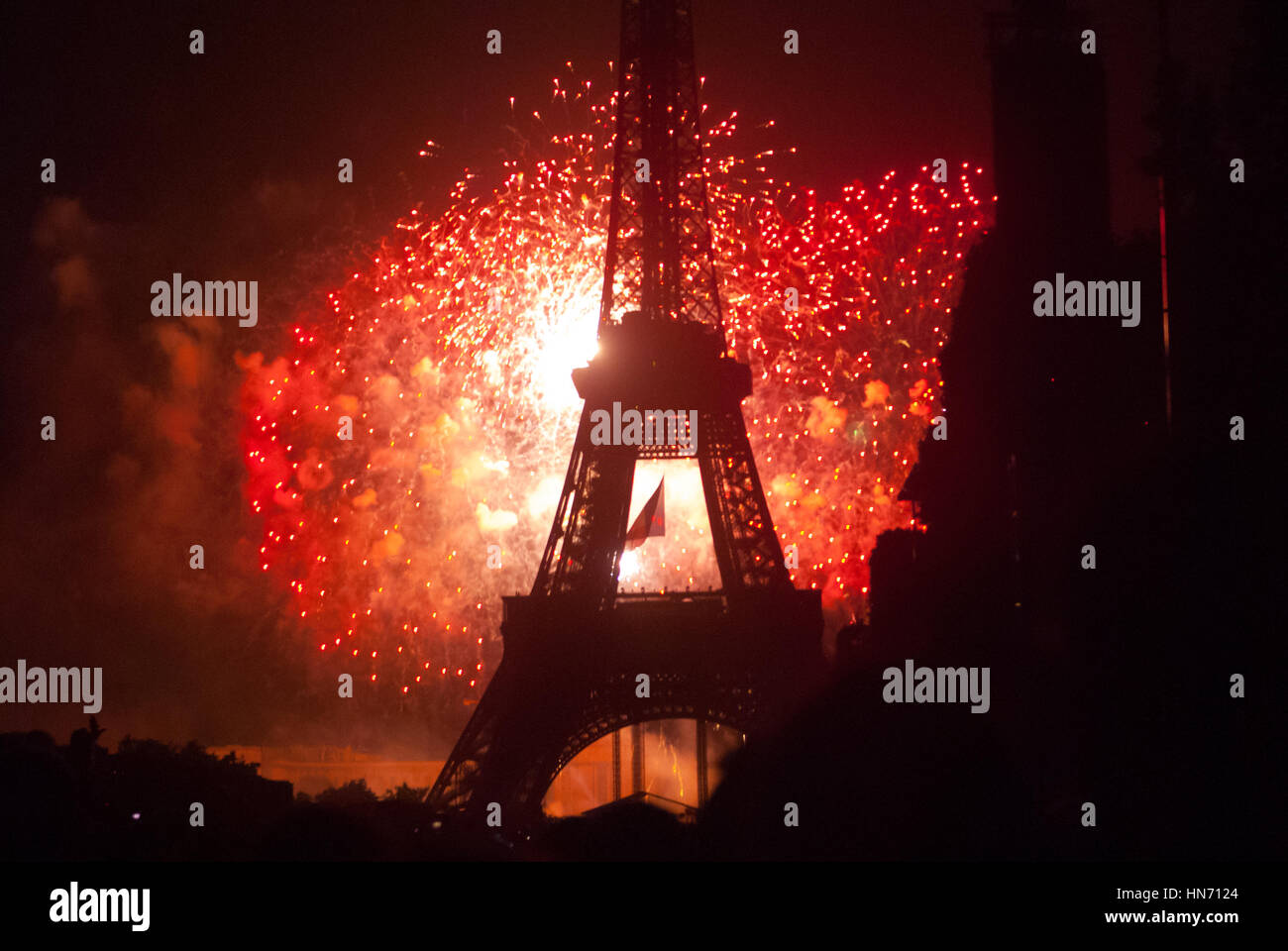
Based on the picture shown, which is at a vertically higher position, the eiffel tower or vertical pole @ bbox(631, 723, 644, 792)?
the eiffel tower

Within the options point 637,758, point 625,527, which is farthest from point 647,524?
point 637,758

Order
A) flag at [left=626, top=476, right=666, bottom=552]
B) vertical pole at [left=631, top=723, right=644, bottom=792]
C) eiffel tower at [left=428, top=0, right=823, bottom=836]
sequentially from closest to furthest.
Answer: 1. eiffel tower at [left=428, top=0, right=823, bottom=836]
2. flag at [left=626, top=476, right=666, bottom=552]
3. vertical pole at [left=631, top=723, right=644, bottom=792]

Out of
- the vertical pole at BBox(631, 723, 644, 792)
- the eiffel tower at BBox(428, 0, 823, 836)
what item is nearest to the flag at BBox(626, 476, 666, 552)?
the eiffel tower at BBox(428, 0, 823, 836)

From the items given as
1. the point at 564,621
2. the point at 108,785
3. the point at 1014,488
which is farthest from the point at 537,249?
the point at 108,785

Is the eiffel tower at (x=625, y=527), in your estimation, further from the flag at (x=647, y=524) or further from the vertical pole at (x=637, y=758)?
the vertical pole at (x=637, y=758)

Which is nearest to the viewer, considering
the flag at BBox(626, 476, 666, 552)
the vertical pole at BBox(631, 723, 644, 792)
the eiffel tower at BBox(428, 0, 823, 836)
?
the eiffel tower at BBox(428, 0, 823, 836)

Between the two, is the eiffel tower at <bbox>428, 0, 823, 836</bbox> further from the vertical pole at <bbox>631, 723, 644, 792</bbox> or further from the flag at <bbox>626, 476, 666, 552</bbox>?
the vertical pole at <bbox>631, 723, 644, 792</bbox>

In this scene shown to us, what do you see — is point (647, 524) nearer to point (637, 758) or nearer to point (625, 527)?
point (625, 527)
